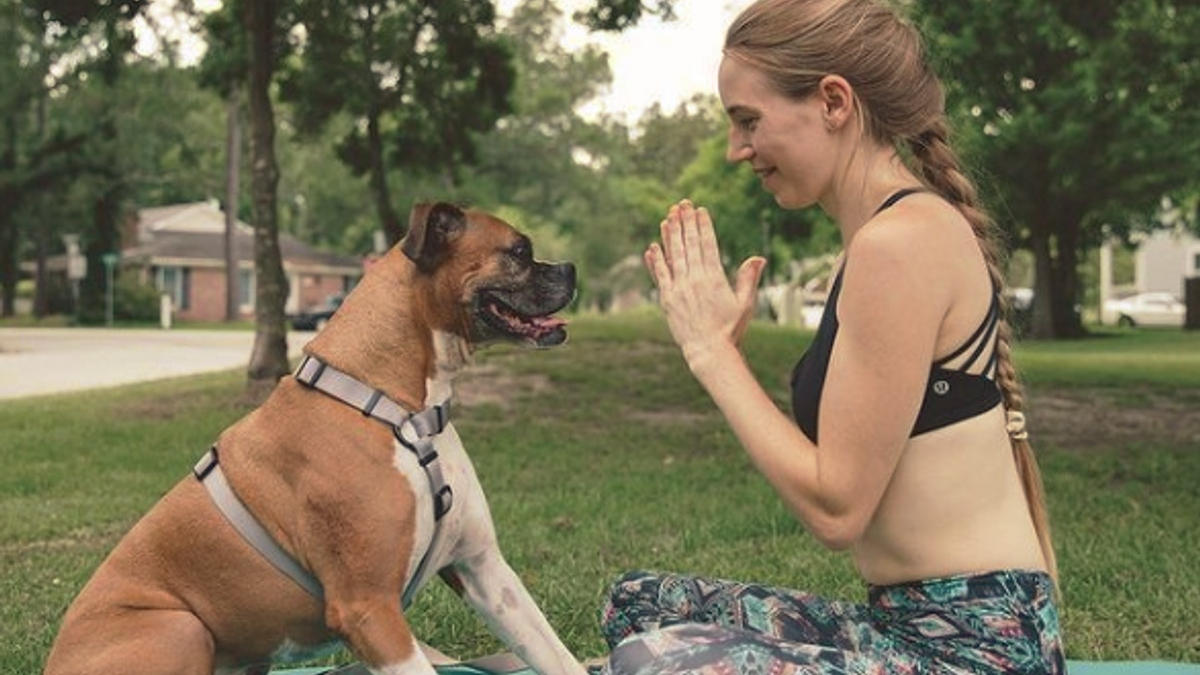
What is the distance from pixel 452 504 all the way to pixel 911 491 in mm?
1292

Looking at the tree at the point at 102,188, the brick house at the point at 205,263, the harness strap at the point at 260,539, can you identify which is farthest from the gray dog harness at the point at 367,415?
the brick house at the point at 205,263

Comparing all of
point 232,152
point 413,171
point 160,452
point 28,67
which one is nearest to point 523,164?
point 232,152

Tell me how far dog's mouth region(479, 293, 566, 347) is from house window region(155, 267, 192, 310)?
192 feet

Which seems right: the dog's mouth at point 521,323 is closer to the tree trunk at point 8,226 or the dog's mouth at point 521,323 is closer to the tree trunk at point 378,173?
the tree trunk at point 378,173

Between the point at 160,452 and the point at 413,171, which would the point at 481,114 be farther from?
the point at 160,452

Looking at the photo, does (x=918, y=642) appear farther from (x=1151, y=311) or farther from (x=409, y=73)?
(x=1151, y=311)

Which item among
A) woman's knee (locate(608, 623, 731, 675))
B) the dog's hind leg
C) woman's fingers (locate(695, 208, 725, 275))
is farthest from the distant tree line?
the dog's hind leg

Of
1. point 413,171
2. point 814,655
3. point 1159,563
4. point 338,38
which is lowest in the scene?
point 1159,563

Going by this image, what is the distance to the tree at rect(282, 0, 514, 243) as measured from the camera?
54.4 feet

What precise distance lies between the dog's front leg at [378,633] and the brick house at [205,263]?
53.4m

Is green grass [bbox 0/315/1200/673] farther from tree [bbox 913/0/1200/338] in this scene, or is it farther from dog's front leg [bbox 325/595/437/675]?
tree [bbox 913/0/1200/338]

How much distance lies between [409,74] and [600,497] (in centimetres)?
1056

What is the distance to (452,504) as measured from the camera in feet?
10.7

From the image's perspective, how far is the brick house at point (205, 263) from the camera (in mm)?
59250
